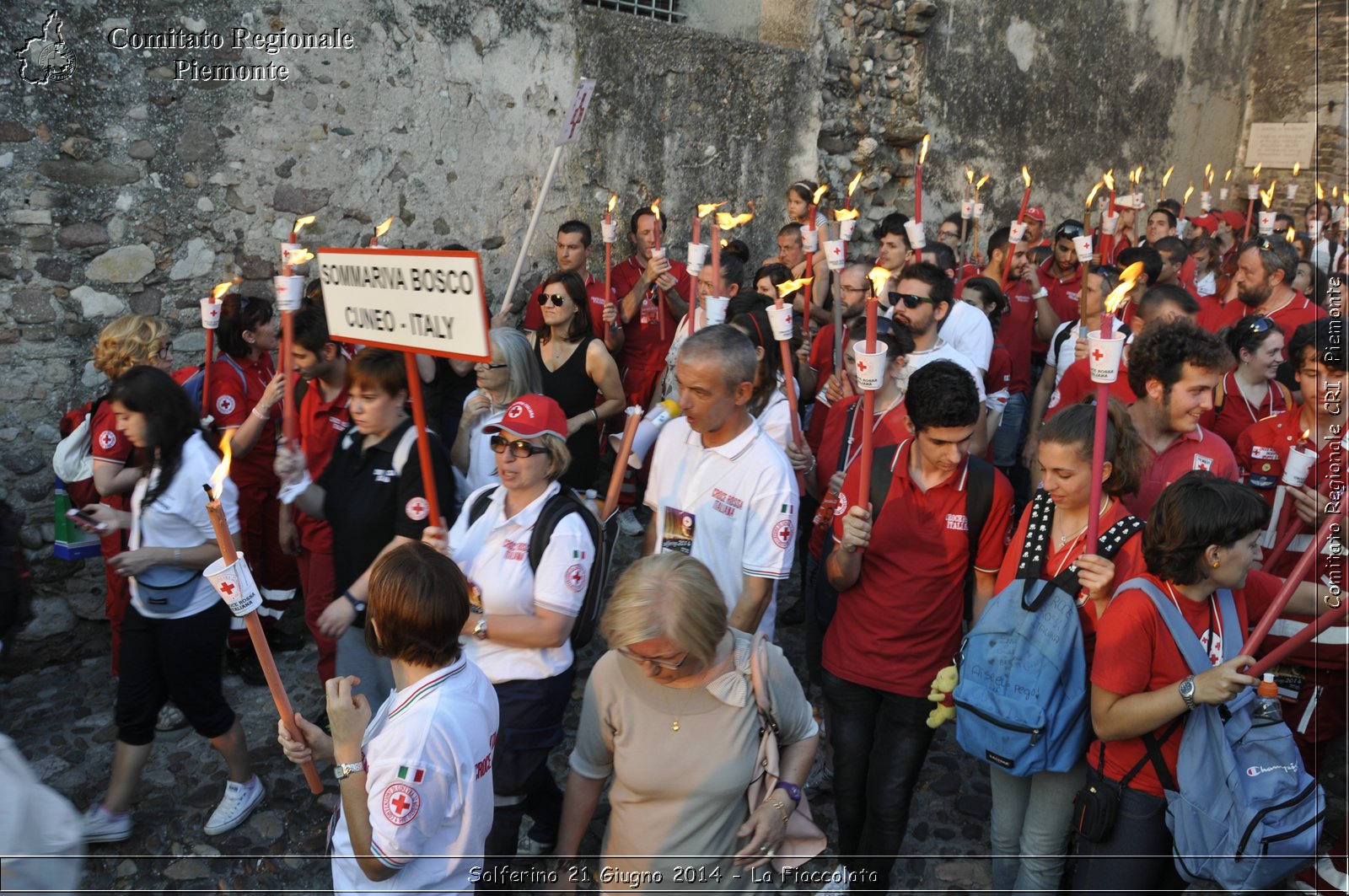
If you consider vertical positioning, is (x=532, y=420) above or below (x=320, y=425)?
above

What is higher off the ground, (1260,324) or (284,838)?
(1260,324)

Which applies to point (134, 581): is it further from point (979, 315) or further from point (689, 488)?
point (979, 315)

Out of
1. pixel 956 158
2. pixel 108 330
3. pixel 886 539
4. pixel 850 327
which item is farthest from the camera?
pixel 956 158

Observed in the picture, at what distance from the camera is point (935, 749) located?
17.1 ft

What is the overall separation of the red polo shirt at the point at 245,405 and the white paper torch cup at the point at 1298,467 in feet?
15.9

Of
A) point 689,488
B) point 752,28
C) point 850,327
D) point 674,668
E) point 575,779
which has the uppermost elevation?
point 752,28

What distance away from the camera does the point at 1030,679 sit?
3.08 metres

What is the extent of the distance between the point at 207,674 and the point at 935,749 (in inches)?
137

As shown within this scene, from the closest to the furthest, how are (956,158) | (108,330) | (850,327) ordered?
(108,330) < (850,327) < (956,158)

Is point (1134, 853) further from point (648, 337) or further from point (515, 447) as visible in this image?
point (648, 337)

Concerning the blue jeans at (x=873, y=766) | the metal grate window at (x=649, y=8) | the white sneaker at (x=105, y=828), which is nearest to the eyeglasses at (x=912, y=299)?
the blue jeans at (x=873, y=766)

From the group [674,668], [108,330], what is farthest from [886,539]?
[108,330]

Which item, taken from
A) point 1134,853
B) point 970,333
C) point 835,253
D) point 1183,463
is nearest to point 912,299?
point 835,253

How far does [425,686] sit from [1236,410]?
461 centimetres
